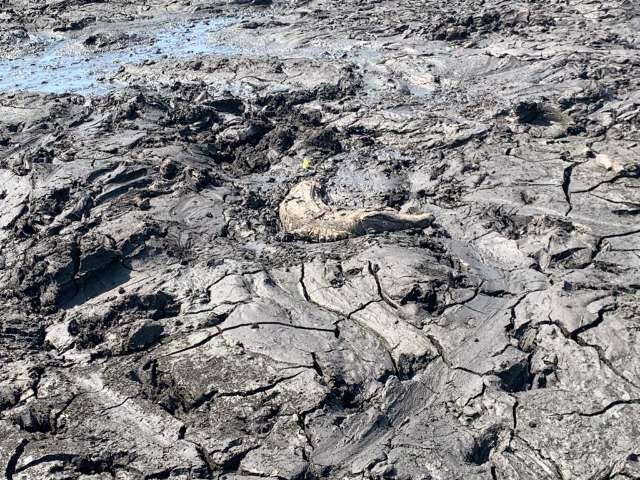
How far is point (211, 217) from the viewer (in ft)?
21.2

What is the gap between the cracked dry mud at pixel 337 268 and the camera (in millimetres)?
4219

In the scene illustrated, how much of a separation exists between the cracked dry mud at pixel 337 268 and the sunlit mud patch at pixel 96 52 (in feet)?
3.36

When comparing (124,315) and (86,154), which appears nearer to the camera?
(124,315)

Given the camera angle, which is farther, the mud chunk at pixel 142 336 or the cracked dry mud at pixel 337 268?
the mud chunk at pixel 142 336

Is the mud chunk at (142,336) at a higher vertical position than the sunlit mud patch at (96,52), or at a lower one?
lower

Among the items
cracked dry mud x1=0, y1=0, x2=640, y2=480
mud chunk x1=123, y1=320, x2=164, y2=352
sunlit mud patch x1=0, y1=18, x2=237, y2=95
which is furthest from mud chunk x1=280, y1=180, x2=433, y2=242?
sunlit mud patch x1=0, y1=18, x2=237, y2=95

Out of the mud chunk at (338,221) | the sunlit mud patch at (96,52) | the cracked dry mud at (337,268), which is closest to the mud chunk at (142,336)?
the cracked dry mud at (337,268)

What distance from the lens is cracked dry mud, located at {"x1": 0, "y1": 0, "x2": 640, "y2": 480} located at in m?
4.22

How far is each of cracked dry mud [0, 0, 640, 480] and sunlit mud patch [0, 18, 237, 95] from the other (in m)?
1.02

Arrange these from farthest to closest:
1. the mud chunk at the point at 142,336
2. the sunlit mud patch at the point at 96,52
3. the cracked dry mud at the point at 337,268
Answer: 1. the sunlit mud patch at the point at 96,52
2. the mud chunk at the point at 142,336
3. the cracked dry mud at the point at 337,268

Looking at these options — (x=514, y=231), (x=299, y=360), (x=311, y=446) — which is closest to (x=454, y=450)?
(x=311, y=446)

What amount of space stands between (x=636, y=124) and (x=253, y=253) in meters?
4.29

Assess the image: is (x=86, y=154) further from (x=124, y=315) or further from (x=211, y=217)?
(x=124, y=315)

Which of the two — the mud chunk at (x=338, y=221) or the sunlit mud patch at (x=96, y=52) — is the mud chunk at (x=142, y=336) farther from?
the sunlit mud patch at (x=96, y=52)
